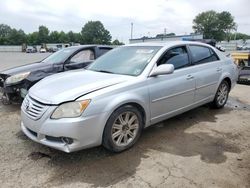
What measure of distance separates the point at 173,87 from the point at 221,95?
2028 mm

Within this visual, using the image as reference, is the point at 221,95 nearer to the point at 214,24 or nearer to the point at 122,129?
the point at 122,129

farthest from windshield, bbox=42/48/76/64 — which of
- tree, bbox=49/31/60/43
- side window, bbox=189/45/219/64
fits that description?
tree, bbox=49/31/60/43

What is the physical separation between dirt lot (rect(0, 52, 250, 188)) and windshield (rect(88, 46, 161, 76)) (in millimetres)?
1154

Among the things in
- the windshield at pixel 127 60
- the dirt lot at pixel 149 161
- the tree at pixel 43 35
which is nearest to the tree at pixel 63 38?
the tree at pixel 43 35

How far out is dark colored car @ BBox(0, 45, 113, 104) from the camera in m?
5.85

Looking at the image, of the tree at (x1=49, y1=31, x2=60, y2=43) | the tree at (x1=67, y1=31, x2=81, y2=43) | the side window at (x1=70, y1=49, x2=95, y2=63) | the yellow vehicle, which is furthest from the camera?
the tree at (x1=49, y1=31, x2=60, y2=43)

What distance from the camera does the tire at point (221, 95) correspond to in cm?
582

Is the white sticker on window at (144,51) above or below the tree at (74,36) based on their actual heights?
below

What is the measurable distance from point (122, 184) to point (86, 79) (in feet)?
5.44

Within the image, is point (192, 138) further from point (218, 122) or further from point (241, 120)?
point (241, 120)

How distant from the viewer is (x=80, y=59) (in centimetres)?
696

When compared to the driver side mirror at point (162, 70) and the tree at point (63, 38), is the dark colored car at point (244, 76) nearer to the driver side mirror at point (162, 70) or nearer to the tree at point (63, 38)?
the driver side mirror at point (162, 70)

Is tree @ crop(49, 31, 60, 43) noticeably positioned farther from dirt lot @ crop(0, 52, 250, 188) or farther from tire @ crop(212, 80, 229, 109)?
dirt lot @ crop(0, 52, 250, 188)

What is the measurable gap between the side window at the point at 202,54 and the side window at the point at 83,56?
300 cm
